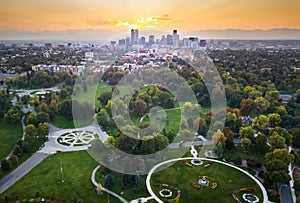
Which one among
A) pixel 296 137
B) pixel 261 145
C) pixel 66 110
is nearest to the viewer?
pixel 261 145

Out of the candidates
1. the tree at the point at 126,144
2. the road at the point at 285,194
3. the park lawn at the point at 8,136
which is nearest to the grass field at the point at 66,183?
the tree at the point at 126,144

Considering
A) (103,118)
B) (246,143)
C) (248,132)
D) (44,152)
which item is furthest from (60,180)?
(248,132)

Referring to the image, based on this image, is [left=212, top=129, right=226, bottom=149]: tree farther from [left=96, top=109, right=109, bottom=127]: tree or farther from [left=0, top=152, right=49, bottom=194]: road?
[left=0, top=152, right=49, bottom=194]: road

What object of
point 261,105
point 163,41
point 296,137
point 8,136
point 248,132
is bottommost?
point 8,136

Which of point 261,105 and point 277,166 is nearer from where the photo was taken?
point 277,166

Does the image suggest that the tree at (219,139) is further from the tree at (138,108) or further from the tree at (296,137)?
the tree at (138,108)

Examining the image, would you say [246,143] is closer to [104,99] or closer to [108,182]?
[108,182]

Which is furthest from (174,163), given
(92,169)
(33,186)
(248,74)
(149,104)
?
(248,74)
